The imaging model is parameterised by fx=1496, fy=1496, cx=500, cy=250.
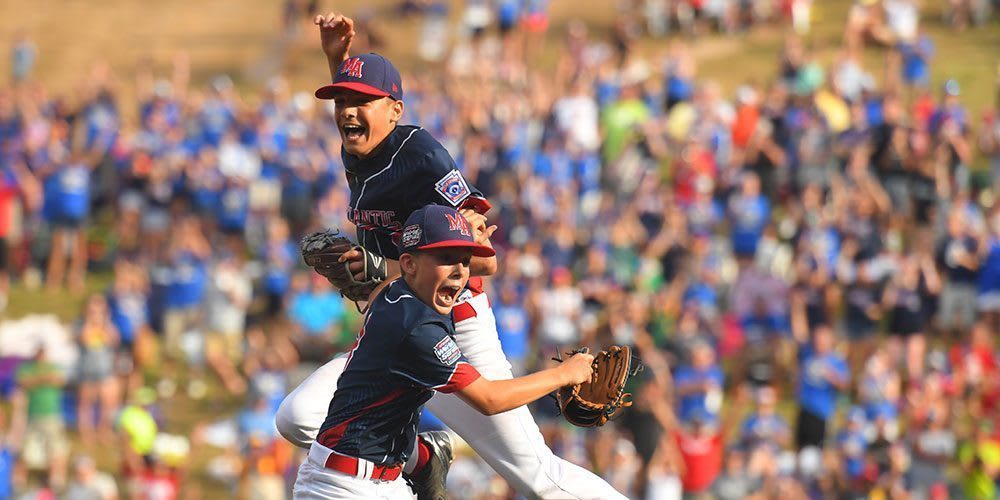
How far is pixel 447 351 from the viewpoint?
606cm

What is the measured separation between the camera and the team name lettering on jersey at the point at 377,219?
6.71 meters

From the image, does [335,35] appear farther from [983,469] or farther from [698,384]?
[983,469]

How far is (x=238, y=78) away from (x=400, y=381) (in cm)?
2231

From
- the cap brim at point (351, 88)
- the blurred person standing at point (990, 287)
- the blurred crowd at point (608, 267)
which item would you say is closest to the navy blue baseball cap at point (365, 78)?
the cap brim at point (351, 88)

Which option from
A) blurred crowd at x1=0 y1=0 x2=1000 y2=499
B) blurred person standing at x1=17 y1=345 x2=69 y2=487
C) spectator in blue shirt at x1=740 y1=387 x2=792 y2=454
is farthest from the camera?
blurred person standing at x1=17 y1=345 x2=69 y2=487

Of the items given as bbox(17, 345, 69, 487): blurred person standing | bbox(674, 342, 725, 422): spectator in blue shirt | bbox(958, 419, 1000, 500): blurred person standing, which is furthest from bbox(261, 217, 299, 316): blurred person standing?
bbox(958, 419, 1000, 500): blurred person standing

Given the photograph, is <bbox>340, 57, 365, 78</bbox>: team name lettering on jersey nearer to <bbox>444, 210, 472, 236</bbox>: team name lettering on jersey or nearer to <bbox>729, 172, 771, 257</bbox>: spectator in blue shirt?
<bbox>444, 210, 472, 236</bbox>: team name lettering on jersey

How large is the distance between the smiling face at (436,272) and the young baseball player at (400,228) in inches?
13.2

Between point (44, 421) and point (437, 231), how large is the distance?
1162 centimetres

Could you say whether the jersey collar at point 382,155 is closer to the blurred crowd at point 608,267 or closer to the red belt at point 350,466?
the red belt at point 350,466

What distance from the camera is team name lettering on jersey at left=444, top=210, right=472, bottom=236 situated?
19.7 ft

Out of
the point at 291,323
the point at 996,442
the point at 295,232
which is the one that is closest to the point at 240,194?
the point at 295,232

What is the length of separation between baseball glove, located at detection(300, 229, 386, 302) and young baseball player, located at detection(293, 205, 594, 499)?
13.6 inches

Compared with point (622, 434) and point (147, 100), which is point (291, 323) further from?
point (147, 100)
